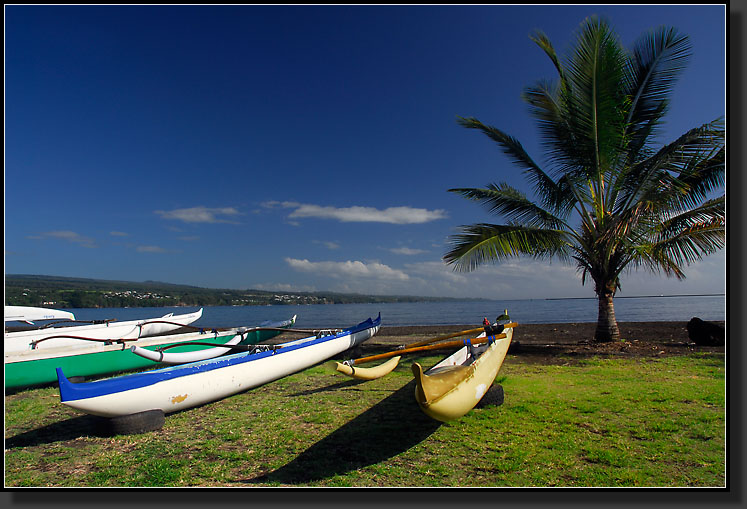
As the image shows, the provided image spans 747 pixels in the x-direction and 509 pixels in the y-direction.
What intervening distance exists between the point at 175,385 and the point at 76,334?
6883 mm

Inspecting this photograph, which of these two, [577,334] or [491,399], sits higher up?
[491,399]

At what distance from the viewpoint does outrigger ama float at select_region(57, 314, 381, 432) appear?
3670mm

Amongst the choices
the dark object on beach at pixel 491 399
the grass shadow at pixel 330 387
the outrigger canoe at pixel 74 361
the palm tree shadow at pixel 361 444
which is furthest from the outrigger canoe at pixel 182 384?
the dark object on beach at pixel 491 399

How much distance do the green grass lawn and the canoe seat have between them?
62 centimetres

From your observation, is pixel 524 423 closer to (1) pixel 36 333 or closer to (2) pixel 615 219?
(2) pixel 615 219

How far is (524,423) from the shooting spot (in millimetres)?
3918

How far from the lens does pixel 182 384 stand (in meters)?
4.48

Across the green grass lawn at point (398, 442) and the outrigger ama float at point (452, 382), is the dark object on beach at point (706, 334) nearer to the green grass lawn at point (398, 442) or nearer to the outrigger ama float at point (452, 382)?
the green grass lawn at point (398, 442)

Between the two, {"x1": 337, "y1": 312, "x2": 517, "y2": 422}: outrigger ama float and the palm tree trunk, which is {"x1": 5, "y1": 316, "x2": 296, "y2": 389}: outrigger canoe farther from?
the palm tree trunk

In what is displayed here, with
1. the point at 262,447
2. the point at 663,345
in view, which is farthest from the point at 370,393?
the point at 663,345

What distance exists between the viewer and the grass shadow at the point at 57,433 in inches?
155

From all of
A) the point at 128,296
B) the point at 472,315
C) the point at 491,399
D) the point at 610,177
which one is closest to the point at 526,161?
the point at 610,177

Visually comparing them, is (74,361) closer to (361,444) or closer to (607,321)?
(361,444)

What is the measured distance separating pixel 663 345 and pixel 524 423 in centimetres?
755
